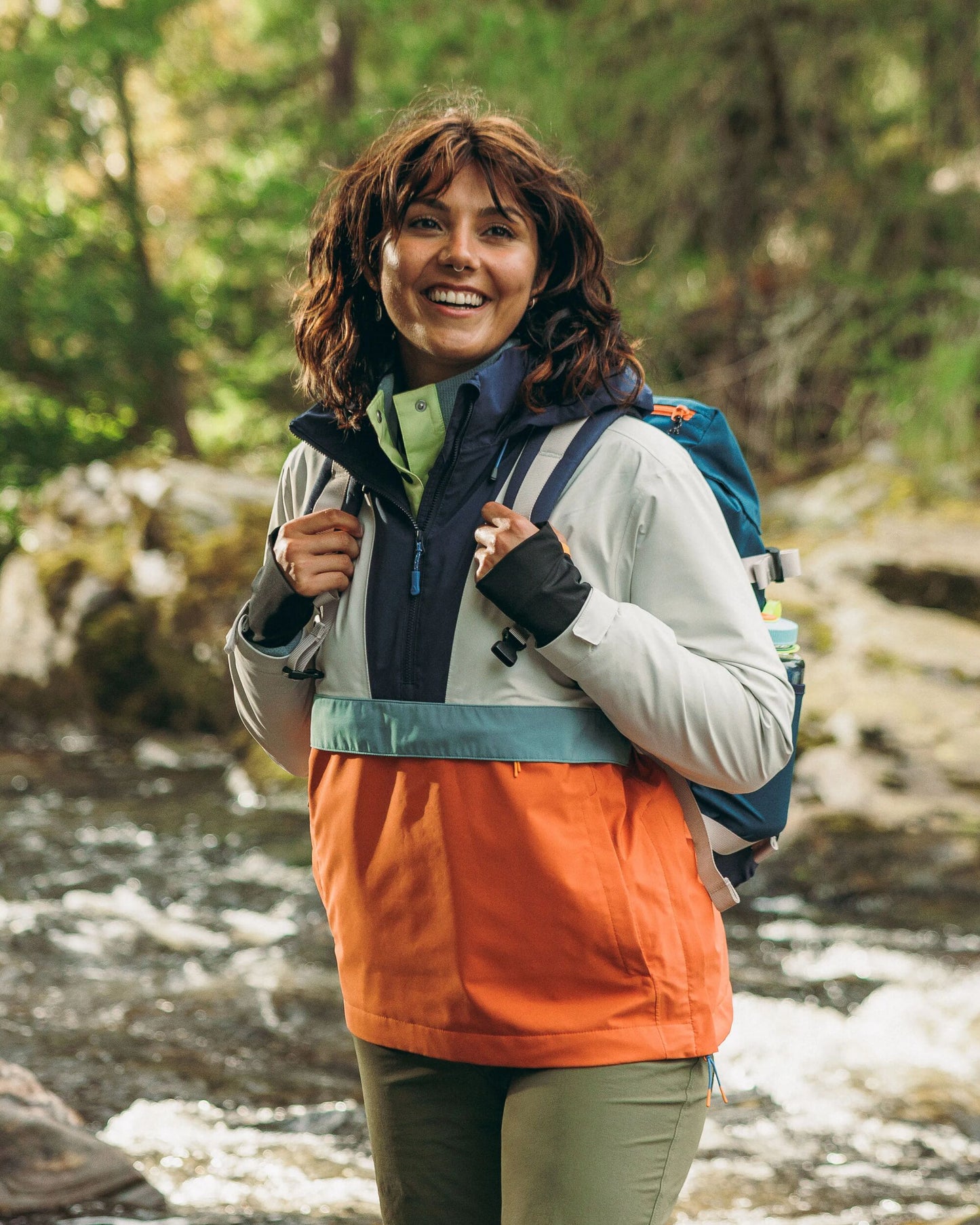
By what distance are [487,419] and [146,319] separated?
13.0 m

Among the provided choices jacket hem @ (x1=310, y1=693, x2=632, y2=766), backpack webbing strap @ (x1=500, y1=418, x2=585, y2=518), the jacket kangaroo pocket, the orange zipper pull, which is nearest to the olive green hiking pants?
the jacket kangaroo pocket

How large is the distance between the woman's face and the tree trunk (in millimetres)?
12733

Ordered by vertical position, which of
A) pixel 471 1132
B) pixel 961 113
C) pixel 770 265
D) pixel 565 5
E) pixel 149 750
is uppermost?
pixel 565 5

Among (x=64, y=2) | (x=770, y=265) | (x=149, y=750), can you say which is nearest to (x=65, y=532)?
(x=149, y=750)

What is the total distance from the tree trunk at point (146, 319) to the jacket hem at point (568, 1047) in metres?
13.2

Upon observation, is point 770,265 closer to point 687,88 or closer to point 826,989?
point 687,88

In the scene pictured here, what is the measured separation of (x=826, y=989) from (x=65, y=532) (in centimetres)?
843

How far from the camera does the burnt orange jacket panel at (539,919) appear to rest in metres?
1.64

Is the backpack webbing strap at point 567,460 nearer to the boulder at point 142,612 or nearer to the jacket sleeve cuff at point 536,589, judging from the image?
the jacket sleeve cuff at point 536,589

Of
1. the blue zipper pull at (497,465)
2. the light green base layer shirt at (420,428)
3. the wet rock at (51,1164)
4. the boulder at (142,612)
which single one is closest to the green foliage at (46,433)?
the boulder at (142,612)

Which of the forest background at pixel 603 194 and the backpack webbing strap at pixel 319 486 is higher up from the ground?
the forest background at pixel 603 194

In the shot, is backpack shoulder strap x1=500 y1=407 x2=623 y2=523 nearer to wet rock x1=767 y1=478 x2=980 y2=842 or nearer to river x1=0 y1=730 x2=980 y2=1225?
river x1=0 y1=730 x2=980 y2=1225

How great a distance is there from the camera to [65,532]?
38.0 ft

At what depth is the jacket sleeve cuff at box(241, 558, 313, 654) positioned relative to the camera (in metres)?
1.87
